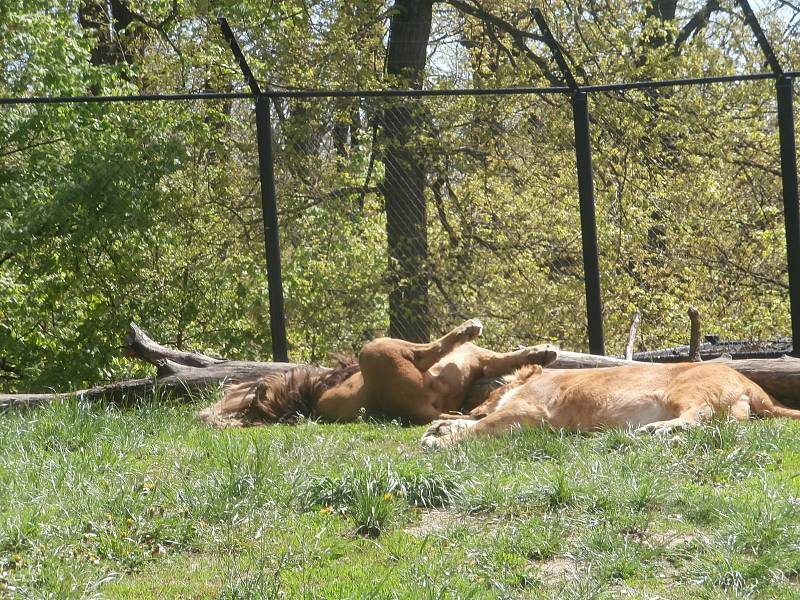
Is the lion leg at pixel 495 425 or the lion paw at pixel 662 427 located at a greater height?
the lion paw at pixel 662 427

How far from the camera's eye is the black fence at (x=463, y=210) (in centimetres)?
1309

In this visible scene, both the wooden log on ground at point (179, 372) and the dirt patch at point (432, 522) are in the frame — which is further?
the wooden log on ground at point (179, 372)

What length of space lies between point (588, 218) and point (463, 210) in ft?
15.9

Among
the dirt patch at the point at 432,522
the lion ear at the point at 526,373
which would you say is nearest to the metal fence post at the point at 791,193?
the lion ear at the point at 526,373

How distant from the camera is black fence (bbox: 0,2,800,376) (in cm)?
1309

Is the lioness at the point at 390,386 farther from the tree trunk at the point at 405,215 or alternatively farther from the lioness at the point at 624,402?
the tree trunk at the point at 405,215

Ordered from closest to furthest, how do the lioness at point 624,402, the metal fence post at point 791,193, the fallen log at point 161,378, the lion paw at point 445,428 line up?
the lioness at point 624,402, the lion paw at point 445,428, the fallen log at point 161,378, the metal fence post at point 791,193

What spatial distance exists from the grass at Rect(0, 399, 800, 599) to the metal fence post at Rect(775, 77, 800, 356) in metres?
2.96

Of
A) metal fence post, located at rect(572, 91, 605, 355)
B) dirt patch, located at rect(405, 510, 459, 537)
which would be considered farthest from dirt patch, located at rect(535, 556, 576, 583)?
metal fence post, located at rect(572, 91, 605, 355)

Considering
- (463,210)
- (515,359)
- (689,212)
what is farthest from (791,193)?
(463,210)

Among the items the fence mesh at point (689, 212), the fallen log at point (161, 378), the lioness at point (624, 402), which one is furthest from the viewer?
the fence mesh at point (689, 212)

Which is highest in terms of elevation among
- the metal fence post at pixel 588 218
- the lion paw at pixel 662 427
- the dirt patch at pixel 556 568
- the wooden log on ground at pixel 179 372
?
the metal fence post at pixel 588 218

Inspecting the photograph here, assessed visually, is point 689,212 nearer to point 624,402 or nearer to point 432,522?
point 624,402

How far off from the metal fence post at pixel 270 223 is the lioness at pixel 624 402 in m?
2.76
